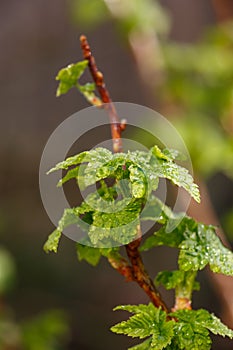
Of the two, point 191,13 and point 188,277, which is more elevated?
point 191,13

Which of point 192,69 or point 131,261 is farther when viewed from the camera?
point 192,69

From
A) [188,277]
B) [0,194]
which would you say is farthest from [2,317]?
[0,194]

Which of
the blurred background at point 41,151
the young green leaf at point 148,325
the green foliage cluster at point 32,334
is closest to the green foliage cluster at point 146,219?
the young green leaf at point 148,325

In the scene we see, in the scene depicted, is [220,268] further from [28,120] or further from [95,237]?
[28,120]


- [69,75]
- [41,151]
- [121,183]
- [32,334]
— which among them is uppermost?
[41,151]

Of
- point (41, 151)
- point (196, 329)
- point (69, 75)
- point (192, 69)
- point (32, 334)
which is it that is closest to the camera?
point (196, 329)

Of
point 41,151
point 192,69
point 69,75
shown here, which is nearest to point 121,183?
point 69,75

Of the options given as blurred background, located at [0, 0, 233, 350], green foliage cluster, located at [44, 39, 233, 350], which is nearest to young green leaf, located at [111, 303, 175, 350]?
green foliage cluster, located at [44, 39, 233, 350]

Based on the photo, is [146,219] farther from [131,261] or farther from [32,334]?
A: [32,334]

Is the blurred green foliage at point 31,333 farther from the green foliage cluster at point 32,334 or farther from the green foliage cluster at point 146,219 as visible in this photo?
the green foliage cluster at point 146,219

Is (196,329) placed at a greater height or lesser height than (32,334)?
greater

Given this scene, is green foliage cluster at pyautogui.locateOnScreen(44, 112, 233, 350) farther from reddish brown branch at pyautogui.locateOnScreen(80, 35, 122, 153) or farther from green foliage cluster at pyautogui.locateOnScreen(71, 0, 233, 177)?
green foliage cluster at pyautogui.locateOnScreen(71, 0, 233, 177)
